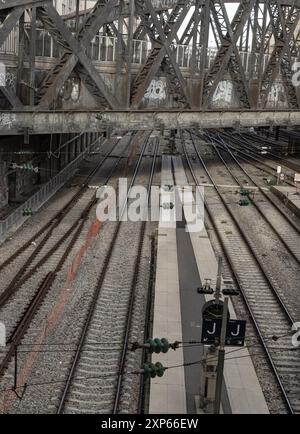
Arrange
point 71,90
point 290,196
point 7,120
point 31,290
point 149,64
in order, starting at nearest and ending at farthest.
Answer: point 31,290
point 7,120
point 71,90
point 149,64
point 290,196

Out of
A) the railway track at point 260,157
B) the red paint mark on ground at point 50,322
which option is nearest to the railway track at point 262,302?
the red paint mark on ground at point 50,322

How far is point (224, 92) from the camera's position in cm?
3738

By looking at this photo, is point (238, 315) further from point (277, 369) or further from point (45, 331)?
point (45, 331)

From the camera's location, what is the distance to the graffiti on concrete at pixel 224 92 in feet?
122

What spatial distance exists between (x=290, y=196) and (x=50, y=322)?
2317cm

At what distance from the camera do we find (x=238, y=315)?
725 inches

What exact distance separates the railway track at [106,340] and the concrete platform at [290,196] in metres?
12.6

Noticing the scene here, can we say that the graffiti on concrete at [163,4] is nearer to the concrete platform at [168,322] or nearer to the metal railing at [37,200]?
the metal railing at [37,200]

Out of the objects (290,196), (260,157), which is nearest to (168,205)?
(290,196)

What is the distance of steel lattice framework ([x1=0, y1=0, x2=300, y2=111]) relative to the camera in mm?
27453

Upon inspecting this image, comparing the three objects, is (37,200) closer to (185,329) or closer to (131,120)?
(131,120)

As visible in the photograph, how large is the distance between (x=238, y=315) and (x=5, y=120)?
1477 cm

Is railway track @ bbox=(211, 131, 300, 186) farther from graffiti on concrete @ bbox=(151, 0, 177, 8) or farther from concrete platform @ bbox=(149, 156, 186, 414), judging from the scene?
concrete platform @ bbox=(149, 156, 186, 414)
